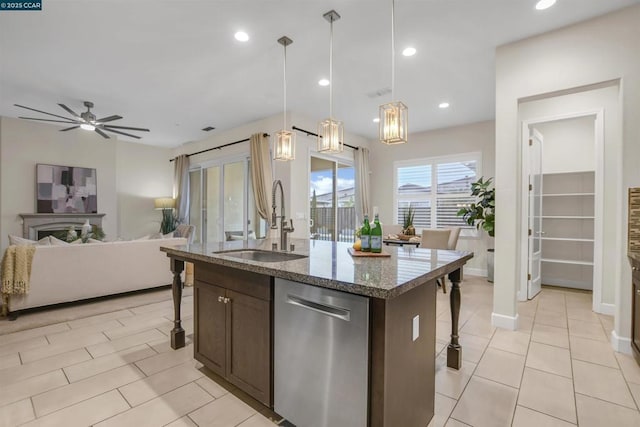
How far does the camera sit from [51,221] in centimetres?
571

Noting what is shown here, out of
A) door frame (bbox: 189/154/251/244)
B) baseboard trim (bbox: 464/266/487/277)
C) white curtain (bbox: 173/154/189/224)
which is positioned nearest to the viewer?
baseboard trim (bbox: 464/266/487/277)

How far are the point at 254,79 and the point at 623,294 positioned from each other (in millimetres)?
4359

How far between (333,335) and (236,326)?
2.51 ft

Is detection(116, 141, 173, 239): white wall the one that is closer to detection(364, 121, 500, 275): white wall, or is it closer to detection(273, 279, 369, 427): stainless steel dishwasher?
detection(364, 121, 500, 275): white wall

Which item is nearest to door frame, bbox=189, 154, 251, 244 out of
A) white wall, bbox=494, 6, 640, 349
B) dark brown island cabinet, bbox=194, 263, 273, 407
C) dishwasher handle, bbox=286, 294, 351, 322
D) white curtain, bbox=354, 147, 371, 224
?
white curtain, bbox=354, 147, 371, 224

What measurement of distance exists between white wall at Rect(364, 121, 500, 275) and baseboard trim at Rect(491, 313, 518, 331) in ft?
8.98

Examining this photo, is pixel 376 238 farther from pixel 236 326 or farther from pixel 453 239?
pixel 453 239

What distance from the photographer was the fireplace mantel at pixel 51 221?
5457 millimetres

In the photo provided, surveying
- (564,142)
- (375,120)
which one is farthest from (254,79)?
(564,142)

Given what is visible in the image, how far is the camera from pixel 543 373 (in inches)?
86.2

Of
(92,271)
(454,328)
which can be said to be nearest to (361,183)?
(454,328)

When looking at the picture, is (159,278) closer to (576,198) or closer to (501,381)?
(501,381)

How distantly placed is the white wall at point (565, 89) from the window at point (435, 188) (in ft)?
7.60

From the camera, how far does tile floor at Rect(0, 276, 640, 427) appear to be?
5.64ft
